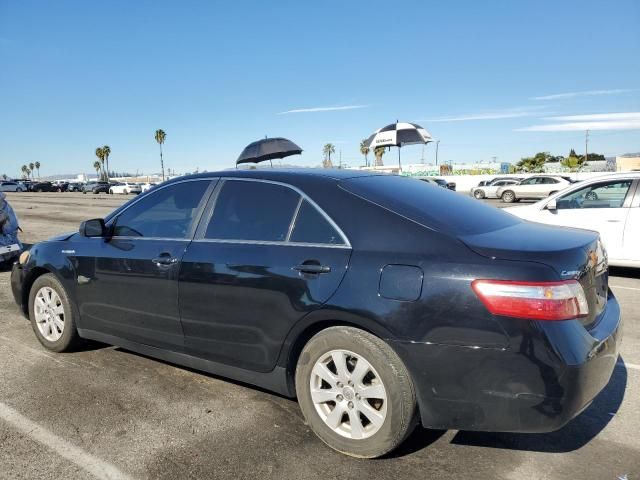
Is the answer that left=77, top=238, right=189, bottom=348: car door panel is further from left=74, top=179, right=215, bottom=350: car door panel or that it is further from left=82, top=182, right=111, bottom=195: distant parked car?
left=82, top=182, right=111, bottom=195: distant parked car

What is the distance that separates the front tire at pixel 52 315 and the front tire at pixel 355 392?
93.9 inches

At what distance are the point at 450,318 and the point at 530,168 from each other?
69.7 m

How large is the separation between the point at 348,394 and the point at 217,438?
89 cm

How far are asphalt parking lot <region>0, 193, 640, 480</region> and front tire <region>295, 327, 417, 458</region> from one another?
13 centimetres

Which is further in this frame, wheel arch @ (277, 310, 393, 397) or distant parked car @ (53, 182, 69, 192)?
distant parked car @ (53, 182, 69, 192)

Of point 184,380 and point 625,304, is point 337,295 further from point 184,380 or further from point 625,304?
point 625,304

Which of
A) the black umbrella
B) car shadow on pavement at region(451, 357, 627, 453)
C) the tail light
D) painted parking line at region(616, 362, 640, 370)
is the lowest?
painted parking line at region(616, 362, 640, 370)

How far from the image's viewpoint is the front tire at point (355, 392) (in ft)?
8.71

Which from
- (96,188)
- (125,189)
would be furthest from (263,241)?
(96,188)

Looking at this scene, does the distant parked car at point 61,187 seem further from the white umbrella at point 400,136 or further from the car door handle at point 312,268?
the car door handle at point 312,268

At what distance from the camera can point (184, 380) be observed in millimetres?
3947

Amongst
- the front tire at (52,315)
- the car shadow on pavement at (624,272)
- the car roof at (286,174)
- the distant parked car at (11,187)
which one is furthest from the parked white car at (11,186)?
the car roof at (286,174)

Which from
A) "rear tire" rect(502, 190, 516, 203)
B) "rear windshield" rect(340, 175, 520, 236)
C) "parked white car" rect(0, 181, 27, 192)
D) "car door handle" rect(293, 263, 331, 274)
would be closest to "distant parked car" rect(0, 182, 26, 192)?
"parked white car" rect(0, 181, 27, 192)

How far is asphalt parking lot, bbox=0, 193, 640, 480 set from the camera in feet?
9.04
